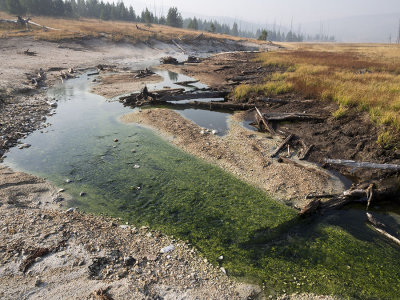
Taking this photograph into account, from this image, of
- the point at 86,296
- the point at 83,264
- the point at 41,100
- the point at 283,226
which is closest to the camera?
the point at 86,296

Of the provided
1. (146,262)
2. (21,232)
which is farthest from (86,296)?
(21,232)

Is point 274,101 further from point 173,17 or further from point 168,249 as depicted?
point 173,17

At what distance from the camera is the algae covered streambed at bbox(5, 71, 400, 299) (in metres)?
5.75

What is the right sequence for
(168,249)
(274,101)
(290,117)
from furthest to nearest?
(274,101) < (290,117) < (168,249)

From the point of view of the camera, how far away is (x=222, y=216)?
25.0ft

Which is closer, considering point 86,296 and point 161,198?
point 86,296

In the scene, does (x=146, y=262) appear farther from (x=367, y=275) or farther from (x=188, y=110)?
(x=188, y=110)

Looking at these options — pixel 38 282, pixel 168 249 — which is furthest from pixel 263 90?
pixel 38 282

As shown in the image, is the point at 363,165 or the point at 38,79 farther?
the point at 38,79

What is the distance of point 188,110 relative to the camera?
18562 millimetres

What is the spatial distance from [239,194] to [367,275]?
422 cm

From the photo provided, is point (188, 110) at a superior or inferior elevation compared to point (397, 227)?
superior

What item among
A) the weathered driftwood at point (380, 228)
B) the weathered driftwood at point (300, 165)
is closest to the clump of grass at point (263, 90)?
the weathered driftwood at point (300, 165)

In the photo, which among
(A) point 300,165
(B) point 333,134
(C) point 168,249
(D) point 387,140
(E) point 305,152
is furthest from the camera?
(B) point 333,134
